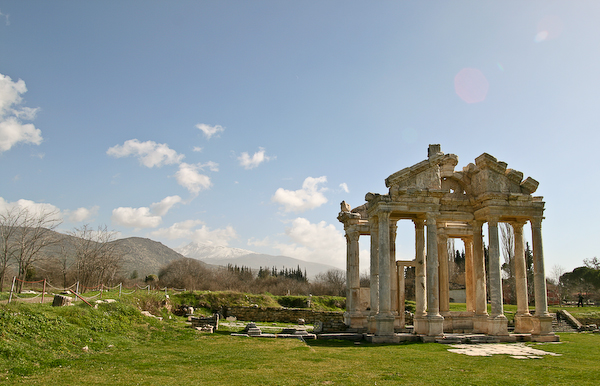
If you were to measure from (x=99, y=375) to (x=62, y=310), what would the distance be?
7.05 meters

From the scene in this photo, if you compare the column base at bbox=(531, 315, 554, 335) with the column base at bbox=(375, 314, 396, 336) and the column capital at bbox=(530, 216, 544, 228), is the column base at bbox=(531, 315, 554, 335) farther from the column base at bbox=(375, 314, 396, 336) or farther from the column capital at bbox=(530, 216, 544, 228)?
the column base at bbox=(375, 314, 396, 336)

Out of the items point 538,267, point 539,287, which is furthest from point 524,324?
point 538,267

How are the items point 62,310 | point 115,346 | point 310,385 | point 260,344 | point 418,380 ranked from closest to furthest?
point 310,385
point 418,380
point 115,346
point 62,310
point 260,344

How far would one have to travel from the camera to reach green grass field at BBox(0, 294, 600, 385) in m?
9.72

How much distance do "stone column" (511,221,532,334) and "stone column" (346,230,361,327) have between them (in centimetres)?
863

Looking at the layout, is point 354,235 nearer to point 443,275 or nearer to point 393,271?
point 393,271

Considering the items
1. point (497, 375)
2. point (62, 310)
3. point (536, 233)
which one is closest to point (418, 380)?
point (497, 375)

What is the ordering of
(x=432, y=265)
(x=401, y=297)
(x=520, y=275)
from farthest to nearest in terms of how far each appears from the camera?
(x=401, y=297), (x=520, y=275), (x=432, y=265)

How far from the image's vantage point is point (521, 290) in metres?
21.2

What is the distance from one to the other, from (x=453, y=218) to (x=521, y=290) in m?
4.96

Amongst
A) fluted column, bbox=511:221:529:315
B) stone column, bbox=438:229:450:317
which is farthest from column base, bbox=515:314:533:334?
stone column, bbox=438:229:450:317

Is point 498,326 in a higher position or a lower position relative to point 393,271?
lower

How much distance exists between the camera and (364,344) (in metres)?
17.9

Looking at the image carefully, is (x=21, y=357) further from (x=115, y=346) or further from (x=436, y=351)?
(x=436, y=351)
